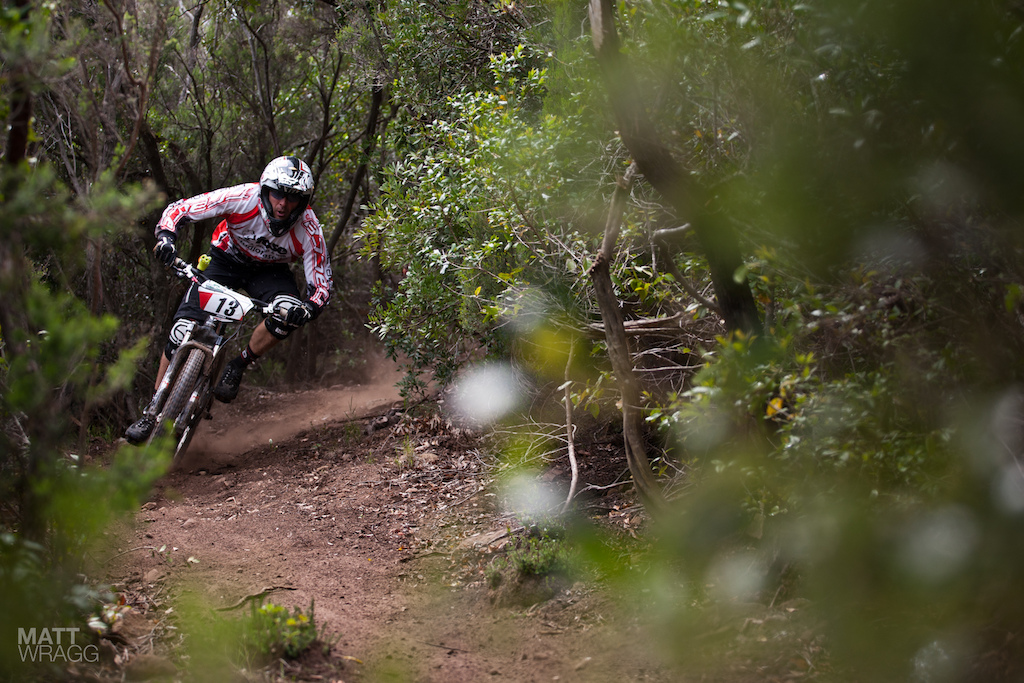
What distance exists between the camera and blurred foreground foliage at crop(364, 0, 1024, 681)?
2.42 meters

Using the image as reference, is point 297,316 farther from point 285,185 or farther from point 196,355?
point 285,185

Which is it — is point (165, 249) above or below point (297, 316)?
above

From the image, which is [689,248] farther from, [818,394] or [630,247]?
[818,394]

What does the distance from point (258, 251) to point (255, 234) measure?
0.55 feet

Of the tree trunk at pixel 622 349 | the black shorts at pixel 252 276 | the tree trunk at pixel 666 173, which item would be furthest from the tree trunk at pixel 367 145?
the tree trunk at pixel 666 173

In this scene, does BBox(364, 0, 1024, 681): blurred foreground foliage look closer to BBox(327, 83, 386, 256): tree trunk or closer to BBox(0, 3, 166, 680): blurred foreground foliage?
BBox(0, 3, 166, 680): blurred foreground foliage

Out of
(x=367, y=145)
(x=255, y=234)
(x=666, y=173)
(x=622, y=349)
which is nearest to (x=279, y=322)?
(x=255, y=234)

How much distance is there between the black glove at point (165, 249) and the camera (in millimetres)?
4957

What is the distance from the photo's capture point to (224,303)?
16.6 ft

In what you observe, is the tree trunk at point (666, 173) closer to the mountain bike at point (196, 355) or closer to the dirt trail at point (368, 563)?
the dirt trail at point (368, 563)

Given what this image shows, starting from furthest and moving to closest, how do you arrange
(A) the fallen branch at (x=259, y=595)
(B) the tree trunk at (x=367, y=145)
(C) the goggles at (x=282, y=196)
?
(B) the tree trunk at (x=367, y=145) → (C) the goggles at (x=282, y=196) → (A) the fallen branch at (x=259, y=595)

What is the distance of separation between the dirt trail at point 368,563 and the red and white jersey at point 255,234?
4.76ft

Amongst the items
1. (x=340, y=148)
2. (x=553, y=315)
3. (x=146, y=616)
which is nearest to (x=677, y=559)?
(x=553, y=315)

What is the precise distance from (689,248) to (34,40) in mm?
3189
